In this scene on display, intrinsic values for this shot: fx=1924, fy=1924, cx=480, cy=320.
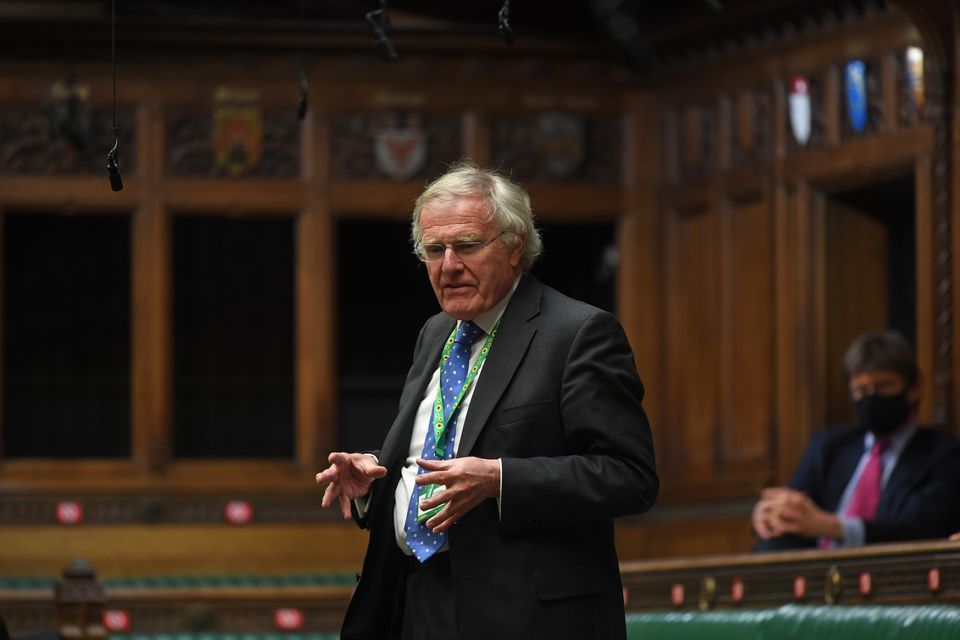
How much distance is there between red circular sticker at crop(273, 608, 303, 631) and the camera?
7.74 metres

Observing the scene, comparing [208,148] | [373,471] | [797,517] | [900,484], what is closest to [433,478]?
[373,471]

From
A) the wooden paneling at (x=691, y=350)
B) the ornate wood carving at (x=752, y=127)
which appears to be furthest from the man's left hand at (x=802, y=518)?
the ornate wood carving at (x=752, y=127)

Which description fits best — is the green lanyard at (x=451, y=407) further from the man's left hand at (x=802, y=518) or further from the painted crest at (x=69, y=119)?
the painted crest at (x=69, y=119)

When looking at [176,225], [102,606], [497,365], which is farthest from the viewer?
[176,225]

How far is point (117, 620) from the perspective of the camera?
7.71 metres

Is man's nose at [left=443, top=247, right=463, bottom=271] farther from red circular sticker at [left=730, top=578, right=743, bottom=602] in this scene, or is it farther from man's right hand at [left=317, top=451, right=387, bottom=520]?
red circular sticker at [left=730, top=578, right=743, bottom=602]

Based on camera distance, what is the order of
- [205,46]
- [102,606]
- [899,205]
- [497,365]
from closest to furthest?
[497,365], [102,606], [899,205], [205,46]

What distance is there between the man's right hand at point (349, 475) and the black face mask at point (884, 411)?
387 cm

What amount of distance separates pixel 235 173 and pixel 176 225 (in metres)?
0.89

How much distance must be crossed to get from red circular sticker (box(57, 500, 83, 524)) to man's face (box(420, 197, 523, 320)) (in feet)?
21.4

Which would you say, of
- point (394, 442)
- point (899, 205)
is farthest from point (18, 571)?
point (394, 442)

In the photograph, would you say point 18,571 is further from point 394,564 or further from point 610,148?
point 394,564

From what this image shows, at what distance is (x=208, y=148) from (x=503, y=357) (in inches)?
262

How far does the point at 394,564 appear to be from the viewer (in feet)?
12.9
